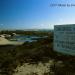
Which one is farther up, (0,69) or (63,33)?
(63,33)

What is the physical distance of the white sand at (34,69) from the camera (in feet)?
29.8

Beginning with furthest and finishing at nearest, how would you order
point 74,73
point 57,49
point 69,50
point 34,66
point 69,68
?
point 57,49
point 69,50
point 34,66
point 69,68
point 74,73

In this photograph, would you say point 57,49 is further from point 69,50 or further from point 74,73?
point 74,73

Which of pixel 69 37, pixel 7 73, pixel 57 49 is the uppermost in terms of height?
pixel 69 37

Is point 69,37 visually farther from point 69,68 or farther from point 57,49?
point 69,68

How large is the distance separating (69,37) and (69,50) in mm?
688

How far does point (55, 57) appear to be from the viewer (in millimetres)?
11070

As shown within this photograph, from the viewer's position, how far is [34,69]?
9500mm

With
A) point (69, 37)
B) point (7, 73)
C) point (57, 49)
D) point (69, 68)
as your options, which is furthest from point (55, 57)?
point (7, 73)

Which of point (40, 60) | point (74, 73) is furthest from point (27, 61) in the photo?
point (74, 73)

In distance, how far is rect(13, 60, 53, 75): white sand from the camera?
909 centimetres

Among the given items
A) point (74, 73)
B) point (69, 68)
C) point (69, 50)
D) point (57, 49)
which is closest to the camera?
point (74, 73)

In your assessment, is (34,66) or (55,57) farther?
(55,57)

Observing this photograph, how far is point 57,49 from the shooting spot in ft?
37.9
